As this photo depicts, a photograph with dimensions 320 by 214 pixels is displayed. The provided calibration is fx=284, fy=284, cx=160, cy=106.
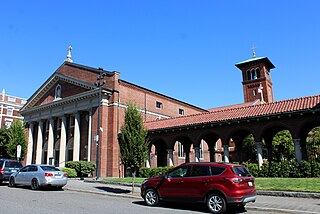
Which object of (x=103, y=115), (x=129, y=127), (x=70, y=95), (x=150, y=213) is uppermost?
(x=70, y=95)

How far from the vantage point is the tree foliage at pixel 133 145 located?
16.9 metres

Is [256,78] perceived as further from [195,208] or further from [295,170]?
[195,208]

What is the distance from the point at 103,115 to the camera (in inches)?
1168

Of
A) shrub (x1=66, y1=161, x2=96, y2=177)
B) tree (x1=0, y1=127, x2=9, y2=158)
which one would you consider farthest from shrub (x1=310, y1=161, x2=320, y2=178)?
tree (x1=0, y1=127, x2=9, y2=158)

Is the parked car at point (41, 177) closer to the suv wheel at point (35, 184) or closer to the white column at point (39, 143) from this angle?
the suv wheel at point (35, 184)

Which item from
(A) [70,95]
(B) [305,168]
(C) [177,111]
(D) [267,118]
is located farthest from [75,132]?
(B) [305,168]

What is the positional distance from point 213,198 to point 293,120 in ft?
43.4

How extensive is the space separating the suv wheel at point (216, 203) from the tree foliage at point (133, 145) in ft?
24.9

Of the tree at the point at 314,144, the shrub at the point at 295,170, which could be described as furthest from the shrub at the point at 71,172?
the tree at the point at 314,144

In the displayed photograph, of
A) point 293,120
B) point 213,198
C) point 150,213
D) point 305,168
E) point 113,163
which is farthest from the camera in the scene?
point 113,163

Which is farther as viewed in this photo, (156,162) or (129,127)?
(156,162)

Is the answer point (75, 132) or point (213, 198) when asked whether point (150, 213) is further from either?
point (75, 132)

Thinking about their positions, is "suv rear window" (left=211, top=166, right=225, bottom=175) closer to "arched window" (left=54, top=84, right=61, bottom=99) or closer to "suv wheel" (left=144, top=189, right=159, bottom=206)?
"suv wheel" (left=144, top=189, right=159, bottom=206)

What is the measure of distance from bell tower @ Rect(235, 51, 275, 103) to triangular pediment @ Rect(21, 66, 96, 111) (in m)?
43.5
